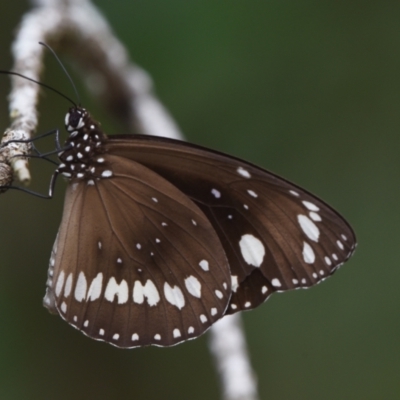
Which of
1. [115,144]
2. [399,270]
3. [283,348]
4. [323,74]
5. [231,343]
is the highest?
[323,74]

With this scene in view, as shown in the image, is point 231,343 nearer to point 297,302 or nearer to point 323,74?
point 297,302

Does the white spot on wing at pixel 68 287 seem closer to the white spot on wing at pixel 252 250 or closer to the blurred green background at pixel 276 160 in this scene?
the white spot on wing at pixel 252 250

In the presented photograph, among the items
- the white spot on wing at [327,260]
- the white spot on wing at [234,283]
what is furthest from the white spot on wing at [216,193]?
the white spot on wing at [327,260]

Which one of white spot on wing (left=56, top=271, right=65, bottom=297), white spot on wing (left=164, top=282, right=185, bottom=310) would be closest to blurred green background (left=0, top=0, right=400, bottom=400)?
white spot on wing (left=56, top=271, right=65, bottom=297)

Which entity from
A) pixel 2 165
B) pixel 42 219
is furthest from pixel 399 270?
pixel 2 165

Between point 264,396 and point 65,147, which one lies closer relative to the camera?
point 65,147

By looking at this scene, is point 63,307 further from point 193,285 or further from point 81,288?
point 193,285

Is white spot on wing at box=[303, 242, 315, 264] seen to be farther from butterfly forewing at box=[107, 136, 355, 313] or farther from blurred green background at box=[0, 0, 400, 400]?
blurred green background at box=[0, 0, 400, 400]
